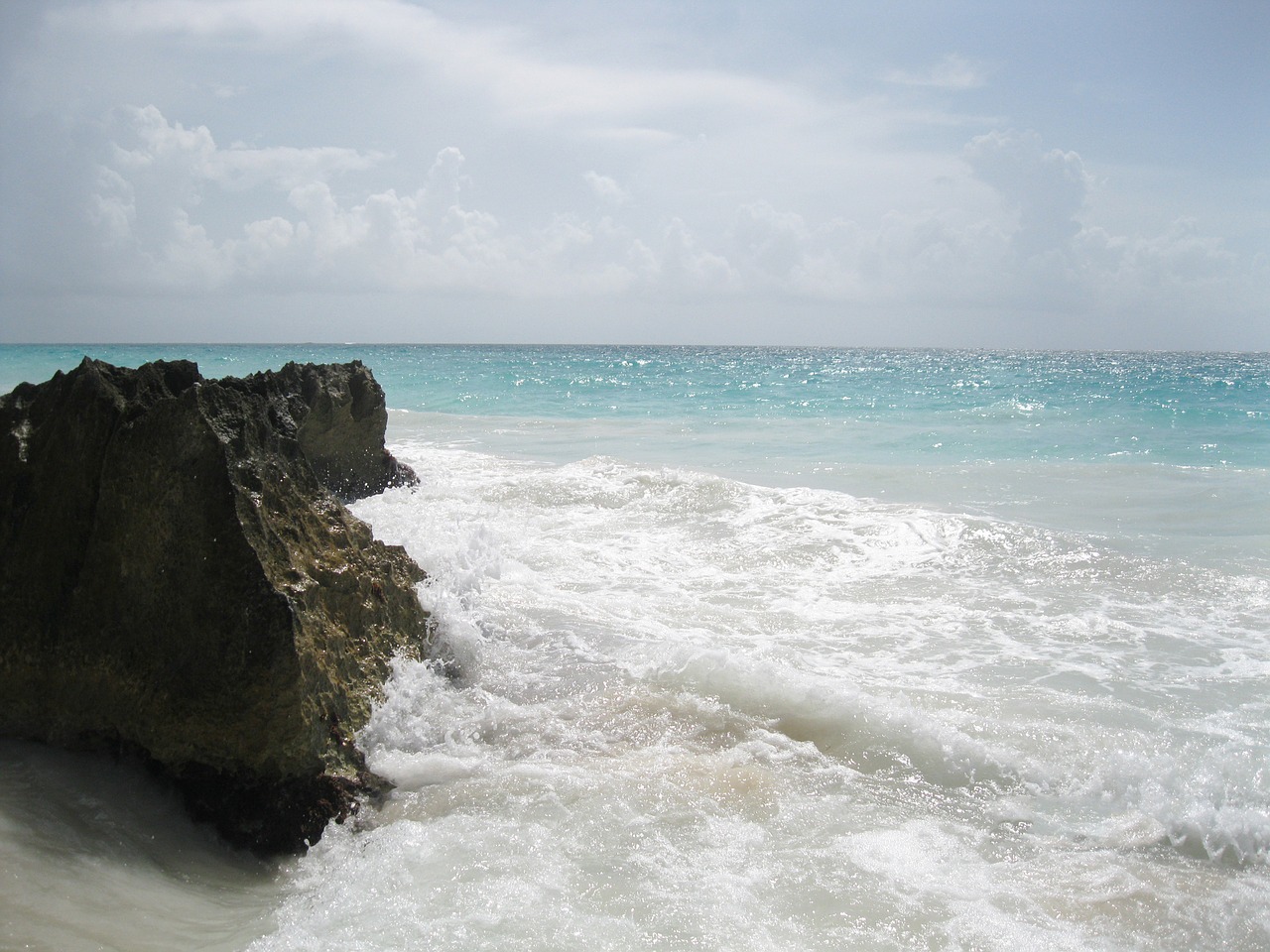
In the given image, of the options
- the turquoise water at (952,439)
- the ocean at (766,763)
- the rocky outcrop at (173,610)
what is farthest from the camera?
Result: the turquoise water at (952,439)

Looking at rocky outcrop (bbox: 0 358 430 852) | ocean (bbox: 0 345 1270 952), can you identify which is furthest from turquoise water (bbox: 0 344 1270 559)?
rocky outcrop (bbox: 0 358 430 852)

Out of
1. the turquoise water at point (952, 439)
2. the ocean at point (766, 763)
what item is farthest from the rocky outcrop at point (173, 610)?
the turquoise water at point (952, 439)

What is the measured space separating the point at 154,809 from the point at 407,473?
774cm

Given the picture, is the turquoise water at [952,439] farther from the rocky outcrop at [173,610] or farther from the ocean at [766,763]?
the rocky outcrop at [173,610]

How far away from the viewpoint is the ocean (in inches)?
110

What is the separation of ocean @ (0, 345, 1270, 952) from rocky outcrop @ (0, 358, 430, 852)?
160mm

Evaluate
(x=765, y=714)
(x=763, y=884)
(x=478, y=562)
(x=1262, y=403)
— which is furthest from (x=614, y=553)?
(x=1262, y=403)

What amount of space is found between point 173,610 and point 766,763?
2.54m

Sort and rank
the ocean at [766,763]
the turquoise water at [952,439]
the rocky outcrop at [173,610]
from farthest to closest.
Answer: the turquoise water at [952,439] < the rocky outcrop at [173,610] < the ocean at [766,763]

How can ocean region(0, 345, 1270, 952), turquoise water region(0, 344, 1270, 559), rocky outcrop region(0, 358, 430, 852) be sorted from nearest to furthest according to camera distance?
ocean region(0, 345, 1270, 952), rocky outcrop region(0, 358, 430, 852), turquoise water region(0, 344, 1270, 559)

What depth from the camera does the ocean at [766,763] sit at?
9.20ft

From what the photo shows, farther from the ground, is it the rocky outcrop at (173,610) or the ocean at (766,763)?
the rocky outcrop at (173,610)

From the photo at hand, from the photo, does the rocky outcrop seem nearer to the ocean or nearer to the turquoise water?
the ocean

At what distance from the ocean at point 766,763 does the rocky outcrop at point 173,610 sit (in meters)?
0.16
